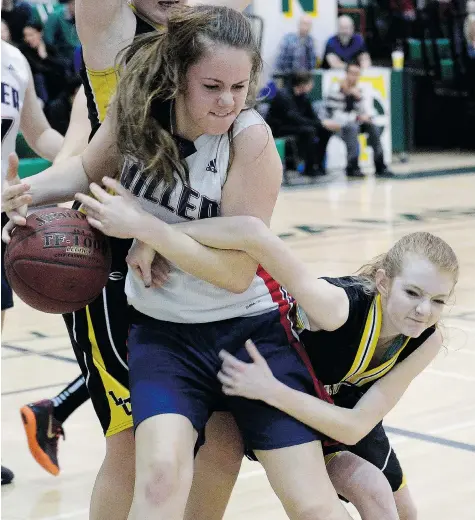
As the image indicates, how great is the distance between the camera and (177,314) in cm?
258

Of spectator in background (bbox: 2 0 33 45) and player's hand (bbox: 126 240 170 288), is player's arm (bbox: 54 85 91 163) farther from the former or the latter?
Result: spectator in background (bbox: 2 0 33 45)

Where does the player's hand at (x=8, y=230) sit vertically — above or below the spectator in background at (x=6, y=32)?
below

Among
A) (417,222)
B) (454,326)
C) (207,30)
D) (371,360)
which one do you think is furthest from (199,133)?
(417,222)

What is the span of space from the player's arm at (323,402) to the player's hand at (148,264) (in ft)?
0.78

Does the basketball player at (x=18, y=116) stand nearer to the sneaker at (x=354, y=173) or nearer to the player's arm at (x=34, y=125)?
the player's arm at (x=34, y=125)

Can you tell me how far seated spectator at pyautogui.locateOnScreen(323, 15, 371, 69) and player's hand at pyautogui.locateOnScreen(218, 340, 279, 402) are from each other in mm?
12357

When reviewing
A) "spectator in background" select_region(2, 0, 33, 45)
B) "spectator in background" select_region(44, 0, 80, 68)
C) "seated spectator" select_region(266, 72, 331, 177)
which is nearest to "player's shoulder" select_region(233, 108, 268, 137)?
"spectator in background" select_region(2, 0, 33, 45)

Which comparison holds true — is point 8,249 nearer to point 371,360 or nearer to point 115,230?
point 115,230

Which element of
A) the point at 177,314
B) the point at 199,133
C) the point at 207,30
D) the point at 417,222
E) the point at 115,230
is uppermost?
the point at 207,30

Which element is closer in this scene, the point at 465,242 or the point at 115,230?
the point at 115,230

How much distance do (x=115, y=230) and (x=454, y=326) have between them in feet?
11.4

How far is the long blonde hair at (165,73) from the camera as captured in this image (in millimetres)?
2457

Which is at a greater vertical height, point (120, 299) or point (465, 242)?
point (120, 299)

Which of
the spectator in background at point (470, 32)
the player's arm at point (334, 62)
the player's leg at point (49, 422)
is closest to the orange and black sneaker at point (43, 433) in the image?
the player's leg at point (49, 422)
